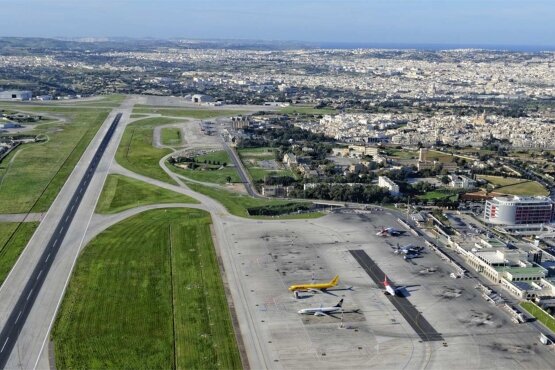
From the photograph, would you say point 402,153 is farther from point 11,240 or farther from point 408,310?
point 11,240

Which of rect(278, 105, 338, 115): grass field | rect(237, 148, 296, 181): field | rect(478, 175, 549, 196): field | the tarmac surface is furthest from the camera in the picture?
Answer: rect(278, 105, 338, 115): grass field

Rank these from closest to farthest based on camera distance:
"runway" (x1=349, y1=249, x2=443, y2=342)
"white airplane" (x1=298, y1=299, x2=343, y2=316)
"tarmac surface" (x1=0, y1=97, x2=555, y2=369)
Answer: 1. "tarmac surface" (x1=0, y1=97, x2=555, y2=369)
2. "runway" (x1=349, y1=249, x2=443, y2=342)
3. "white airplane" (x1=298, y1=299, x2=343, y2=316)

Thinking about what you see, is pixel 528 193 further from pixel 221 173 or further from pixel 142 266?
pixel 142 266

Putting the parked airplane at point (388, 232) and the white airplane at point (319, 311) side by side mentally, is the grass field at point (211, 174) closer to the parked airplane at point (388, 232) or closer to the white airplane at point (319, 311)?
the parked airplane at point (388, 232)

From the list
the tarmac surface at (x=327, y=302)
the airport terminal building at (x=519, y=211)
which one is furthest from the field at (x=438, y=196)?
the tarmac surface at (x=327, y=302)

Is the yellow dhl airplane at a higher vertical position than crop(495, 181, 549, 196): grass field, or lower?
lower

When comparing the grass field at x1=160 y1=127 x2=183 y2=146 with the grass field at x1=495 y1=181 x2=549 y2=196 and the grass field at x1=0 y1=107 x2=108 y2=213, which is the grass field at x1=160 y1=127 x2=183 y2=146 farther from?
the grass field at x1=495 y1=181 x2=549 y2=196

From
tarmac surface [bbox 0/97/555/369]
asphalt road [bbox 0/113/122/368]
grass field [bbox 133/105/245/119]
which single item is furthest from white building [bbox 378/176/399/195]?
grass field [bbox 133/105/245/119]

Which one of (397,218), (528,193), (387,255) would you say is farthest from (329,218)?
(528,193)
